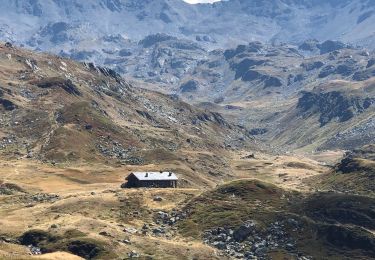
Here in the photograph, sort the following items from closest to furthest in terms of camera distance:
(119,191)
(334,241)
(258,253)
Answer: (258,253) → (334,241) → (119,191)

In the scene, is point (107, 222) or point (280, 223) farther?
point (280, 223)

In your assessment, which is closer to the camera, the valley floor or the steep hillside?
the valley floor

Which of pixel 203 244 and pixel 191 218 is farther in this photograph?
pixel 191 218

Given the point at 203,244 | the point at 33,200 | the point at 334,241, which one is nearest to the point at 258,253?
the point at 203,244

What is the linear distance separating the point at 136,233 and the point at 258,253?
2845 centimetres

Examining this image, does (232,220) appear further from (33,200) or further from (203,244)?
(33,200)

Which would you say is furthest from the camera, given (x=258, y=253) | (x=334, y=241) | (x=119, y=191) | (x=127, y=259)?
(x=119, y=191)

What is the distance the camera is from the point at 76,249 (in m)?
135

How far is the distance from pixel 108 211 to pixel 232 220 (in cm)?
3190

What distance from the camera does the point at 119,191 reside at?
611ft

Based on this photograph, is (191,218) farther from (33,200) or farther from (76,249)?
(33,200)

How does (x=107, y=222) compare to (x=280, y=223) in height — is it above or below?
above

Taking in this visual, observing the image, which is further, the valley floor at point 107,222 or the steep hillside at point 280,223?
the steep hillside at point 280,223

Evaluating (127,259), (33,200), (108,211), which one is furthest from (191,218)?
(33,200)
